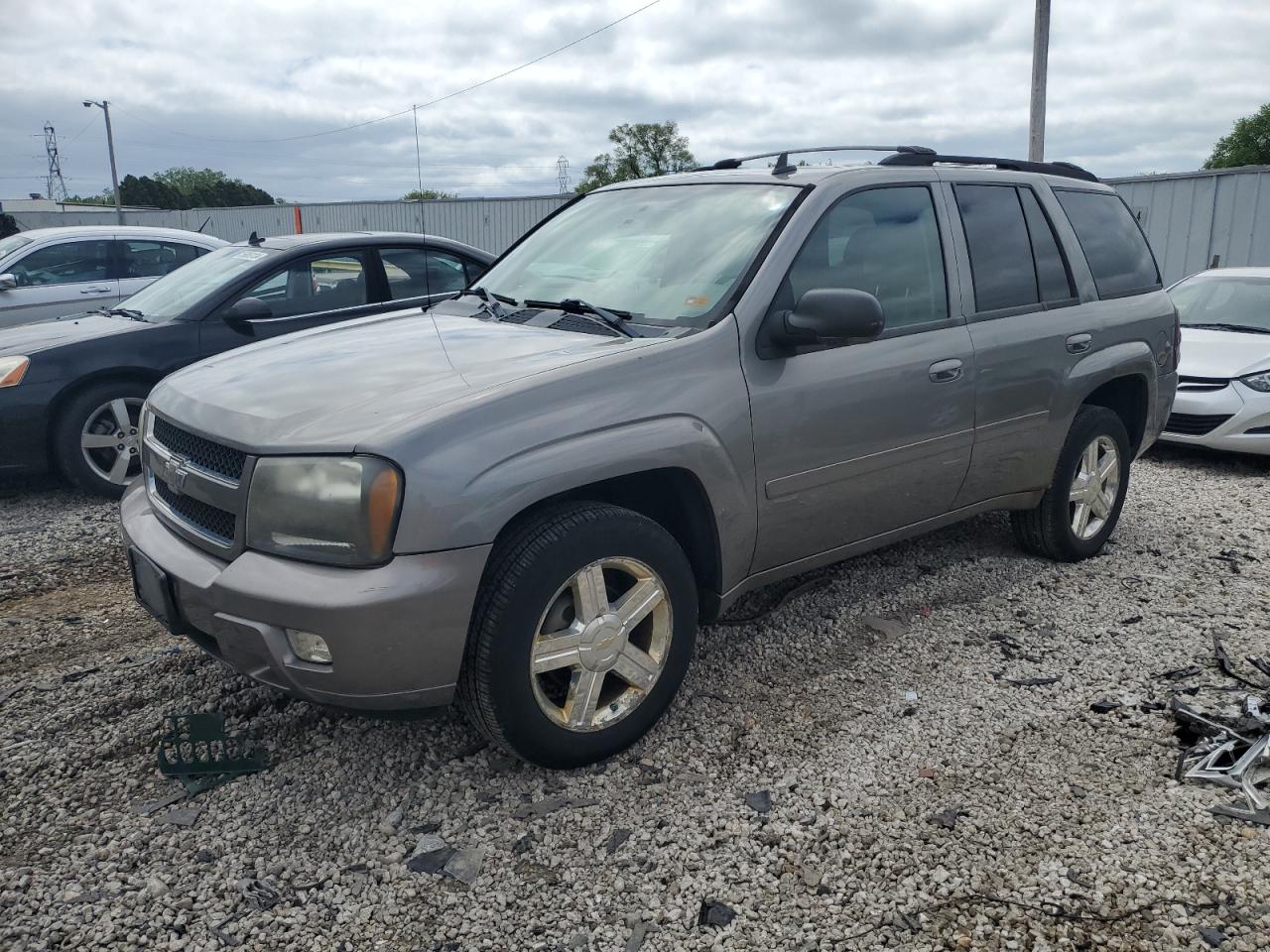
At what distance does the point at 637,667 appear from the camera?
120 inches

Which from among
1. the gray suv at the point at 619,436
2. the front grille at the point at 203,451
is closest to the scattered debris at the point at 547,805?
the gray suv at the point at 619,436

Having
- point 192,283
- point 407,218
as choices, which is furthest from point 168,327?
point 407,218

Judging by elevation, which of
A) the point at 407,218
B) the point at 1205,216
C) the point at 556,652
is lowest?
the point at 556,652

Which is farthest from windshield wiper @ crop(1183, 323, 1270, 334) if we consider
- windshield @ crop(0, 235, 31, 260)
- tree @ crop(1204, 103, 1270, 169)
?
tree @ crop(1204, 103, 1270, 169)

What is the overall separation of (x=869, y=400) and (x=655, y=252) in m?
0.94

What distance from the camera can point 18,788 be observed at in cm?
297

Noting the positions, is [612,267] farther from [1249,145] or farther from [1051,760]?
[1249,145]

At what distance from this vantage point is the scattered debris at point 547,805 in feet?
9.48

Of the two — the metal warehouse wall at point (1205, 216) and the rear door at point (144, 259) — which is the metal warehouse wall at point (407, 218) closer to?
the metal warehouse wall at point (1205, 216)

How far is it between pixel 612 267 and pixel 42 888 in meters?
2.60

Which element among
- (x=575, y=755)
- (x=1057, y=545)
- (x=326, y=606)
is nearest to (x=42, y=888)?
(x=326, y=606)

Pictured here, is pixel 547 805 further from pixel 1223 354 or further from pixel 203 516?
pixel 1223 354

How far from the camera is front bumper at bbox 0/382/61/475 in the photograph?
5766 mm

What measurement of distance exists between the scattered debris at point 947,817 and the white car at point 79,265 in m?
8.12
